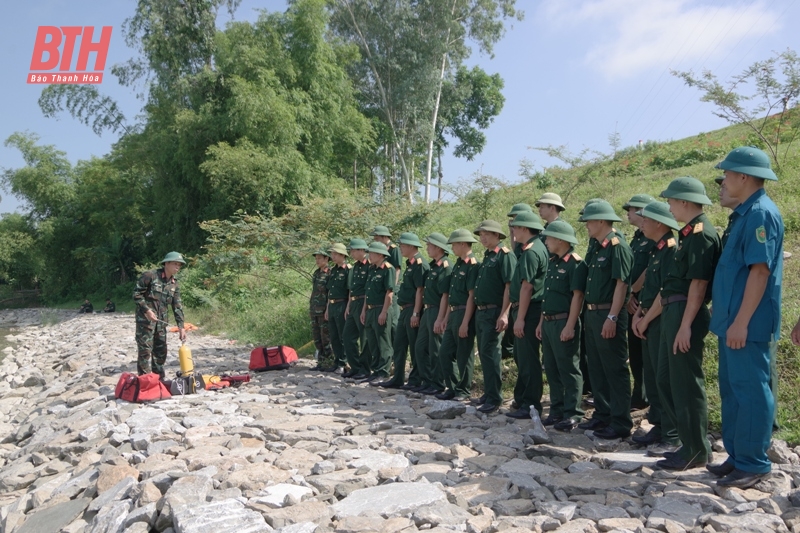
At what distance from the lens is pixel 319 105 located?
25.2 m

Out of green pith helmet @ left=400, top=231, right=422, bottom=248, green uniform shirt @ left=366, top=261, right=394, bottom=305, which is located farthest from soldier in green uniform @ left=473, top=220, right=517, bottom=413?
green uniform shirt @ left=366, top=261, right=394, bottom=305

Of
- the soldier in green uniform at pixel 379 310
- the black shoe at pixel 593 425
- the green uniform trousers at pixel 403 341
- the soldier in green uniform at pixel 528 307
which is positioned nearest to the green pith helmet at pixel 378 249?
the soldier in green uniform at pixel 379 310

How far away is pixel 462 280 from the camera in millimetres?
7090

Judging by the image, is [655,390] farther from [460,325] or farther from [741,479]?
[460,325]

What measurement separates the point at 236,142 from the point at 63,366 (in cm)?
1177

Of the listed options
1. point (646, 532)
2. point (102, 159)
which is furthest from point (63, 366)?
point (102, 159)

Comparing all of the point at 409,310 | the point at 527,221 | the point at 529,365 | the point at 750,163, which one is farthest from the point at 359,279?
the point at 750,163

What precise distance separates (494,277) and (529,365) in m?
0.94

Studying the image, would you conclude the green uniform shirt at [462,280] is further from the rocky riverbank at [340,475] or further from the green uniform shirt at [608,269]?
the green uniform shirt at [608,269]

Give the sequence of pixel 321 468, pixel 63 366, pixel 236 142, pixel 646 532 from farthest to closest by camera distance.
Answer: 1. pixel 236 142
2. pixel 63 366
3. pixel 321 468
4. pixel 646 532

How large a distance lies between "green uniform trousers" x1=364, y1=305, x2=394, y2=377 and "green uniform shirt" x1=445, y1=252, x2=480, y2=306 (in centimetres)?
167

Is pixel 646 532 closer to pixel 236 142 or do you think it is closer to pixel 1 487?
pixel 1 487

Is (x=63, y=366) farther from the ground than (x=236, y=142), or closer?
closer

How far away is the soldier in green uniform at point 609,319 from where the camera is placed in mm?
5316
